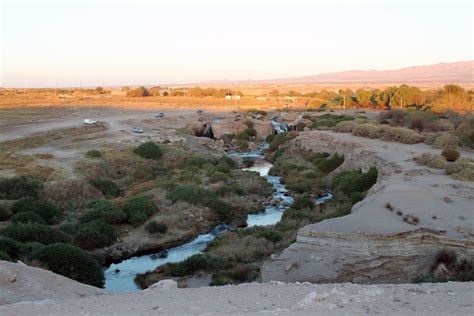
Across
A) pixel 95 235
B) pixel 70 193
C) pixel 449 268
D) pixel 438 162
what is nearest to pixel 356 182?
pixel 438 162

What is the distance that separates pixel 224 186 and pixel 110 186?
22.4 feet

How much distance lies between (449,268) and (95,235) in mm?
13722

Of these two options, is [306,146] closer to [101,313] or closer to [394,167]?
[394,167]

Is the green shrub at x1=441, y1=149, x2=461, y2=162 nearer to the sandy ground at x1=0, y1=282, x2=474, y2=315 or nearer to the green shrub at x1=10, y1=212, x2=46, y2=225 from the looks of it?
the sandy ground at x1=0, y1=282, x2=474, y2=315

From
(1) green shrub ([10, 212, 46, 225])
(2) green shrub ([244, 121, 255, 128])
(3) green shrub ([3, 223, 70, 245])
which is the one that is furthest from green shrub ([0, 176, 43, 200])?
(2) green shrub ([244, 121, 255, 128])

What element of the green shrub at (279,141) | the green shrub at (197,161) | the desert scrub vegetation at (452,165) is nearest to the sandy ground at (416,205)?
the desert scrub vegetation at (452,165)

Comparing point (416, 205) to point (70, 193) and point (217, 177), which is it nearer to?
point (217, 177)

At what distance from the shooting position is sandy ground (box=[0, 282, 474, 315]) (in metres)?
7.46

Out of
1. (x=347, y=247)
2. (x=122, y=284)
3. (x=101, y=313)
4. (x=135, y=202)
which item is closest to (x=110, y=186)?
(x=135, y=202)

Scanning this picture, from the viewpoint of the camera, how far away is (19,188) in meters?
26.4

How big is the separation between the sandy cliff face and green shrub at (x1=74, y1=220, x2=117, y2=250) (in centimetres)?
811

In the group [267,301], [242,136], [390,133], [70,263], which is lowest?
[242,136]

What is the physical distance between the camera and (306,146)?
142 feet

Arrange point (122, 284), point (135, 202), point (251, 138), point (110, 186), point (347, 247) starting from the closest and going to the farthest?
point (347, 247), point (122, 284), point (135, 202), point (110, 186), point (251, 138)
